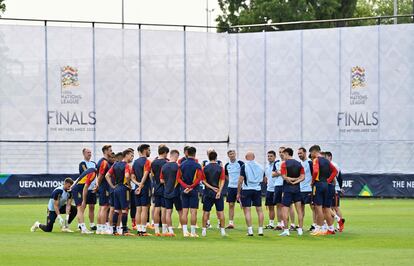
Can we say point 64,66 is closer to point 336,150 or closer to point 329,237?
point 336,150

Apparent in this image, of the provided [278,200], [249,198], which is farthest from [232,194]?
[249,198]

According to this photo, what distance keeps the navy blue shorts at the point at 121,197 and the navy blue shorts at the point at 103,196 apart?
21.7 inches

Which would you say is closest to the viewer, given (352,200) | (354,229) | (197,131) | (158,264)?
(158,264)

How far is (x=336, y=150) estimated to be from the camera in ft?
164

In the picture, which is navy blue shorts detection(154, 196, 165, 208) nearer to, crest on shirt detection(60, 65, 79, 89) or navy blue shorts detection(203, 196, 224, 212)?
navy blue shorts detection(203, 196, 224, 212)

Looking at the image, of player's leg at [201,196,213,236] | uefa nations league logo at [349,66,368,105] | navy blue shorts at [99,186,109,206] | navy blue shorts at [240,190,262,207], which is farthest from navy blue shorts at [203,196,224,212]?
uefa nations league logo at [349,66,368,105]

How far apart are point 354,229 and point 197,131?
88.4 ft

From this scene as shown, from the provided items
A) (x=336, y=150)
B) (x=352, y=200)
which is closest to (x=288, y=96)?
(x=336, y=150)

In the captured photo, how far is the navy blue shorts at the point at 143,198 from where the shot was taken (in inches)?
932

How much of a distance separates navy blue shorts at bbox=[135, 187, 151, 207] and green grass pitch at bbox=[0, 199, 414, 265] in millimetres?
1143

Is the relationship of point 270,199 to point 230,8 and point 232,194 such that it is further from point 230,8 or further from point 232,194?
point 230,8

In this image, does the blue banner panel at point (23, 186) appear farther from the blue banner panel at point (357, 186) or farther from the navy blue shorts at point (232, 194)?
the navy blue shorts at point (232, 194)

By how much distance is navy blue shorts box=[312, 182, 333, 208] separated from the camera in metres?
24.1

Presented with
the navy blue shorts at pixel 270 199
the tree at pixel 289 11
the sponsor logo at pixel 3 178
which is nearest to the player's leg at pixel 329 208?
the navy blue shorts at pixel 270 199
